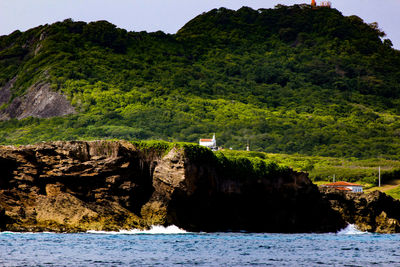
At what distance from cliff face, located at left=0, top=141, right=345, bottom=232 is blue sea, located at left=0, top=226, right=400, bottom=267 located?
2221mm

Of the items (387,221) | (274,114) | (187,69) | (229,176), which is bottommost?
(387,221)

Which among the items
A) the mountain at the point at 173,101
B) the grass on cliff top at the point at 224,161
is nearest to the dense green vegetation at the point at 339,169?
the mountain at the point at 173,101

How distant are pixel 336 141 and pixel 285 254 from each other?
112635 mm

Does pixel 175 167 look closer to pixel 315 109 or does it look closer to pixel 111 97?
pixel 111 97

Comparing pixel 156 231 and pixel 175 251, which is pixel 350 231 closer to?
pixel 156 231

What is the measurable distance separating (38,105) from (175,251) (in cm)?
12966

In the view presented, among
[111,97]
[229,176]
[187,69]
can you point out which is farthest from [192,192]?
[187,69]

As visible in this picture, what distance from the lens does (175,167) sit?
52469 mm

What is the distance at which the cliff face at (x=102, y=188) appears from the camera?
4988cm

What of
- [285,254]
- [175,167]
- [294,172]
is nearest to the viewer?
[285,254]

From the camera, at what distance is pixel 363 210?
7200cm

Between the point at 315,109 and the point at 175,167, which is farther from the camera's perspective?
the point at 315,109

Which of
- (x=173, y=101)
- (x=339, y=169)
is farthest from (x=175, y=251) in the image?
(x=173, y=101)

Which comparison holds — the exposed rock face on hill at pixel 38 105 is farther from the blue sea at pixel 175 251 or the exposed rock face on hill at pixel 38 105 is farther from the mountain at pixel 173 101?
the blue sea at pixel 175 251
